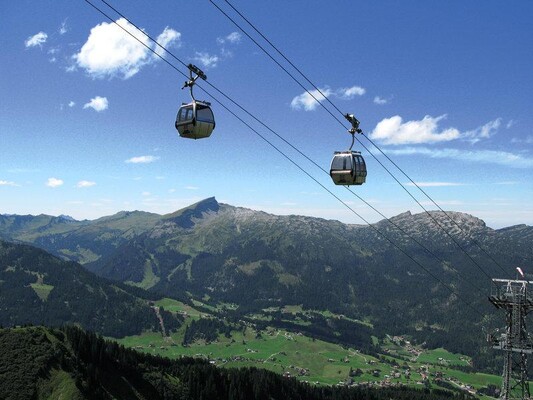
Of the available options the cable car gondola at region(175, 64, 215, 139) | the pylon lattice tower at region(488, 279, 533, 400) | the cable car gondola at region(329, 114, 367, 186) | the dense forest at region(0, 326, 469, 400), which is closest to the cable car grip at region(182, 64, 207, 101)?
the cable car gondola at region(175, 64, 215, 139)

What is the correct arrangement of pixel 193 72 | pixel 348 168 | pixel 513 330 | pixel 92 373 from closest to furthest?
pixel 193 72 → pixel 348 168 → pixel 513 330 → pixel 92 373

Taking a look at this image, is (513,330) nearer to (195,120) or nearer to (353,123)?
(353,123)

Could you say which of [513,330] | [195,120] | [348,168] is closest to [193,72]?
[195,120]

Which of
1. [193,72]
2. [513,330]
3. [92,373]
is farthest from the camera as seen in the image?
[92,373]

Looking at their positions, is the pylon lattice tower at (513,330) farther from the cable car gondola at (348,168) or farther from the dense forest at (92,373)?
the dense forest at (92,373)

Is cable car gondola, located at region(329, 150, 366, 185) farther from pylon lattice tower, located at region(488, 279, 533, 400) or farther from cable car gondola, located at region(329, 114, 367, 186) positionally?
pylon lattice tower, located at region(488, 279, 533, 400)

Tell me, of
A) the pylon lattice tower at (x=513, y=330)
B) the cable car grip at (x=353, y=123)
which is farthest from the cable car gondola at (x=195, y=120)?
the pylon lattice tower at (x=513, y=330)
